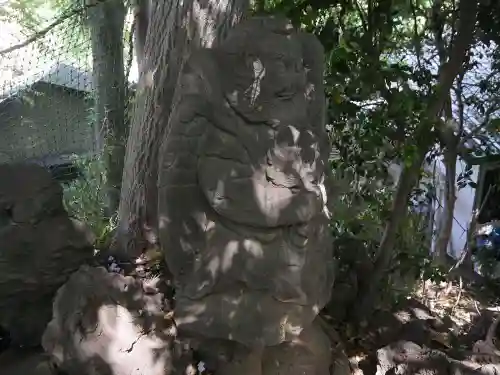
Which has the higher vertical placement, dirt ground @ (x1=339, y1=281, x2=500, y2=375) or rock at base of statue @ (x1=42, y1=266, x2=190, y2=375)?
rock at base of statue @ (x1=42, y1=266, x2=190, y2=375)

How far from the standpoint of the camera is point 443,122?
2447 millimetres

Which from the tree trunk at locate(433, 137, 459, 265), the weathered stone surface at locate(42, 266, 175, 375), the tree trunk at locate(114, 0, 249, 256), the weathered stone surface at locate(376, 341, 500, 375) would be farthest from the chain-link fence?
the weathered stone surface at locate(376, 341, 500, 375)

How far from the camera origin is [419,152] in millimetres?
2250

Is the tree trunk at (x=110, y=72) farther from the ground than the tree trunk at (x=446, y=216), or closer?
farther from the ground

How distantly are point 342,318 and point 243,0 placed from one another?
132cm

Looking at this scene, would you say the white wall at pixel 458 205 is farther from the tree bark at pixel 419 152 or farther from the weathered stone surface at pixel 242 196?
the weathered stone surface at pixel 242 196

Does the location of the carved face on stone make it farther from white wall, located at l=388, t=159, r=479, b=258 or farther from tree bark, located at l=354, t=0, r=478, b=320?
white wall, located at l=388, t=159, r=479, b=258

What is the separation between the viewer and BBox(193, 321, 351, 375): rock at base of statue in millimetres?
1720

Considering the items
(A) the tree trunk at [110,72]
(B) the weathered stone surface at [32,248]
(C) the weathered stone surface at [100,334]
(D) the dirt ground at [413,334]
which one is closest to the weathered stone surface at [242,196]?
(C) the weathered stone surface at [100,334]

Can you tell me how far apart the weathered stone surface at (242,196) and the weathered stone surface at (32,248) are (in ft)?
1.16

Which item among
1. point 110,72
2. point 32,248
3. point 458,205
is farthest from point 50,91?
point 458,205

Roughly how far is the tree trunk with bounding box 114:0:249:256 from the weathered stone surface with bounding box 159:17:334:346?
420 millimetres

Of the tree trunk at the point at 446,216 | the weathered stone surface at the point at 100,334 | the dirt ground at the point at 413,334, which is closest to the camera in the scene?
the weathered stone surface at the point at 100,334

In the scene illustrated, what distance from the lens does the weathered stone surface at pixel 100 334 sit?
5.16 ft
